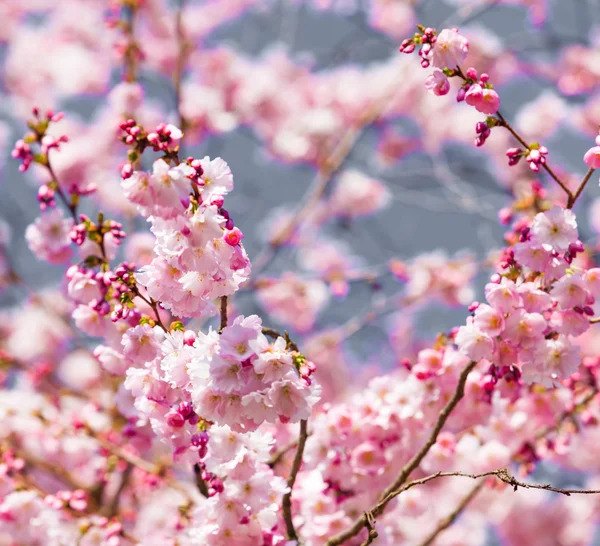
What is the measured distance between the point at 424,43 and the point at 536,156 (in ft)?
1.69

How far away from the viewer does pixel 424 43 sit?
2.43 metres

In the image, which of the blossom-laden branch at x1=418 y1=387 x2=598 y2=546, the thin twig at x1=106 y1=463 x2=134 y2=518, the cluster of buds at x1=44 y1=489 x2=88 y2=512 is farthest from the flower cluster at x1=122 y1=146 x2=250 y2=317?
the thin twig at x1=106 y1=463 x2=134 y2=518

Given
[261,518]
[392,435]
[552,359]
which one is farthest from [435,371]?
[261,518]

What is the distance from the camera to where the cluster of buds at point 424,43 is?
2.41 metres

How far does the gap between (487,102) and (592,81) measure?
267 inches

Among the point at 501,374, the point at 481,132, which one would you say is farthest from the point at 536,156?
the point at 501,374

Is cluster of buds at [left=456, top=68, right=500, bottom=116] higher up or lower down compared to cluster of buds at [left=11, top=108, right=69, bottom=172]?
lower down

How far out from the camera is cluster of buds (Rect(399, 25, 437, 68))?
7.91 feet

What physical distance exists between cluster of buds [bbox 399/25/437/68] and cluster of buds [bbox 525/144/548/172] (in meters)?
0.44

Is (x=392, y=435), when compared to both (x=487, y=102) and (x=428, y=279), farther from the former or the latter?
(x=428, y=279)

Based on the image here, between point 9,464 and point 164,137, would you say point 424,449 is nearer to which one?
point 164,137

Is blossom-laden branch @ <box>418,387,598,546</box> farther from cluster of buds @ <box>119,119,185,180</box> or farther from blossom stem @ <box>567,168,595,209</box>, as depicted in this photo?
cluster of buds @ <box>119,119,185,180</box>

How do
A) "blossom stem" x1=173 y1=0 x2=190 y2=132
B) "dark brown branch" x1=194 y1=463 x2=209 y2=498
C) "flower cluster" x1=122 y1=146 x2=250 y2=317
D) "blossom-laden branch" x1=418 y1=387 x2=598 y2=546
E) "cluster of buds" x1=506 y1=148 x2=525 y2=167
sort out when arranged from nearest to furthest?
"flower cluster" x1=122 y1=146 x2=250 y2=317
"cluster of buds" x1=506 y1=148 x2=525 y2=167
"dark brown branch" x1=194 y1=463 x2=209 y2=498
"blossom-laden branch" x1=418 y1=387 x2=598 y2=546
"blossom stem" x1=173 y1=0 x2=190 y2=132

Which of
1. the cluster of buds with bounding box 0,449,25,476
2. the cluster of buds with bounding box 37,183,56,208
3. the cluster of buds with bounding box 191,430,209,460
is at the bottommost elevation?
the cluster of buds with bounding box 191,430,209,460
